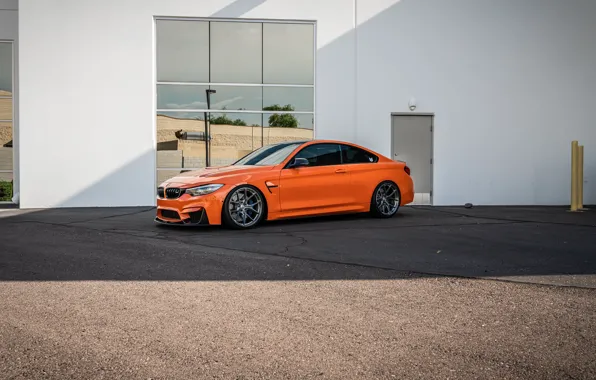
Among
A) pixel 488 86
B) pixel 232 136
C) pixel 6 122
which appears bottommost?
pixel 232 136

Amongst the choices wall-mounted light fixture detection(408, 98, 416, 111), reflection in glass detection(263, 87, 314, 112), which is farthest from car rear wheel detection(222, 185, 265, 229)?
wall-mounted light fixture detection(408, 98, 416, 111)

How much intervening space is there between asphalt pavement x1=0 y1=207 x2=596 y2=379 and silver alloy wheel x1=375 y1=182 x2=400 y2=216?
2858 millimetres

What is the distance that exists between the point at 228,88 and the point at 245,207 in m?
6.89

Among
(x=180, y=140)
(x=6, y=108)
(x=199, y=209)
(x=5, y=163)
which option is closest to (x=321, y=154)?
(x=199, y=209)

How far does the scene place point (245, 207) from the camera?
35.3 ft

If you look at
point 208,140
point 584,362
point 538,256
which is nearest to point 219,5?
point 208,140

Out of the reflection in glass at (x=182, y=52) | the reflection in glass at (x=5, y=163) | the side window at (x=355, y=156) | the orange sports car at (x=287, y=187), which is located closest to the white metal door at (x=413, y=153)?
the orange sports car at (x=287, y=187)

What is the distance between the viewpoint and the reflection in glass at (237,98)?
16.8m

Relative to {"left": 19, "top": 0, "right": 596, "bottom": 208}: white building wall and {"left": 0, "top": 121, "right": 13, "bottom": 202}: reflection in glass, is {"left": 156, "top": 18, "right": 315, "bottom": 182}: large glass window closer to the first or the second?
{"left": 19, "top": 0, "right": 596, "bottom": 208}: white building wall

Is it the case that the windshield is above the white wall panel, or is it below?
below

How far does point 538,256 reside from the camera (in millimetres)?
7840

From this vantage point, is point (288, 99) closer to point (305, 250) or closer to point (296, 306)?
point (305, 250)

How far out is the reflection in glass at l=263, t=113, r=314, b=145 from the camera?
1709 cm

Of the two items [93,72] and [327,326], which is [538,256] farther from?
[93,72]
